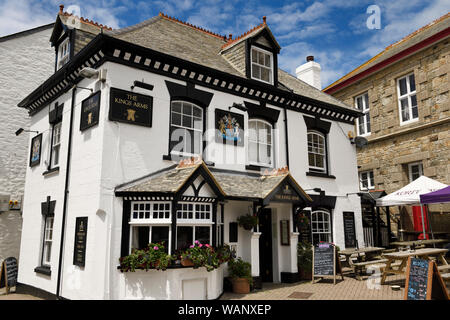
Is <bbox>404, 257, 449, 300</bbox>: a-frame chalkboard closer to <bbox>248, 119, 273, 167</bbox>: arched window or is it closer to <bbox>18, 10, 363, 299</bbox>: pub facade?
<bbox>18, 10, 363, 299</bbox>: pub facade

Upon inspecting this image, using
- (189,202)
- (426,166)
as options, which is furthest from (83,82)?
(426,166)

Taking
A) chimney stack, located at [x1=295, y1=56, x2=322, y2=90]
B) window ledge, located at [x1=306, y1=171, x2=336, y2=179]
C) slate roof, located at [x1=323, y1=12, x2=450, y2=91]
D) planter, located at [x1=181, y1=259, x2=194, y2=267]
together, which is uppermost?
slate roof, located at [x1=323, y1=12, x2=450, y2=91]

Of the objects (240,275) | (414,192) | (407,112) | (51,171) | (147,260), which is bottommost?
(240,275)

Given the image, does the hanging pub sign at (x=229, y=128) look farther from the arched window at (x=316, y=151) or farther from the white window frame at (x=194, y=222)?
the arched window at (x=316, y=151)

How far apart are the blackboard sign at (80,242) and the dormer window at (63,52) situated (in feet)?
18.2

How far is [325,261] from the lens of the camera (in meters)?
11.0

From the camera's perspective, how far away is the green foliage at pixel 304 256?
38.7 feet

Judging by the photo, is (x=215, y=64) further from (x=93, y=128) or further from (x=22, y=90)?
(x=22, y=90)

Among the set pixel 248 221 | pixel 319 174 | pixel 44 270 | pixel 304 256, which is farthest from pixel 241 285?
pixel 44 270

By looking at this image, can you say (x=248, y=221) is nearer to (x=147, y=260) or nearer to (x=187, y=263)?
(x=187, y=263)

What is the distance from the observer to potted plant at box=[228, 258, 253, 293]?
395 inches

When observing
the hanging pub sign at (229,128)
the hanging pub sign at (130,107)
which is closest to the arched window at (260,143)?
the hanging pub sign at (229,128)

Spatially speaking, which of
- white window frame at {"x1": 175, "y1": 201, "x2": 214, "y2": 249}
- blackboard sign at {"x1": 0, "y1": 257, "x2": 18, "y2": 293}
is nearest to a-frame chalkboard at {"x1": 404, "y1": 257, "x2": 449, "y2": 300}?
white window frame at {"x1": 175, "y1": 201, "x2": 214, "y2": 249}

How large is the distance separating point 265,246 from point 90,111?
6.82 meters
